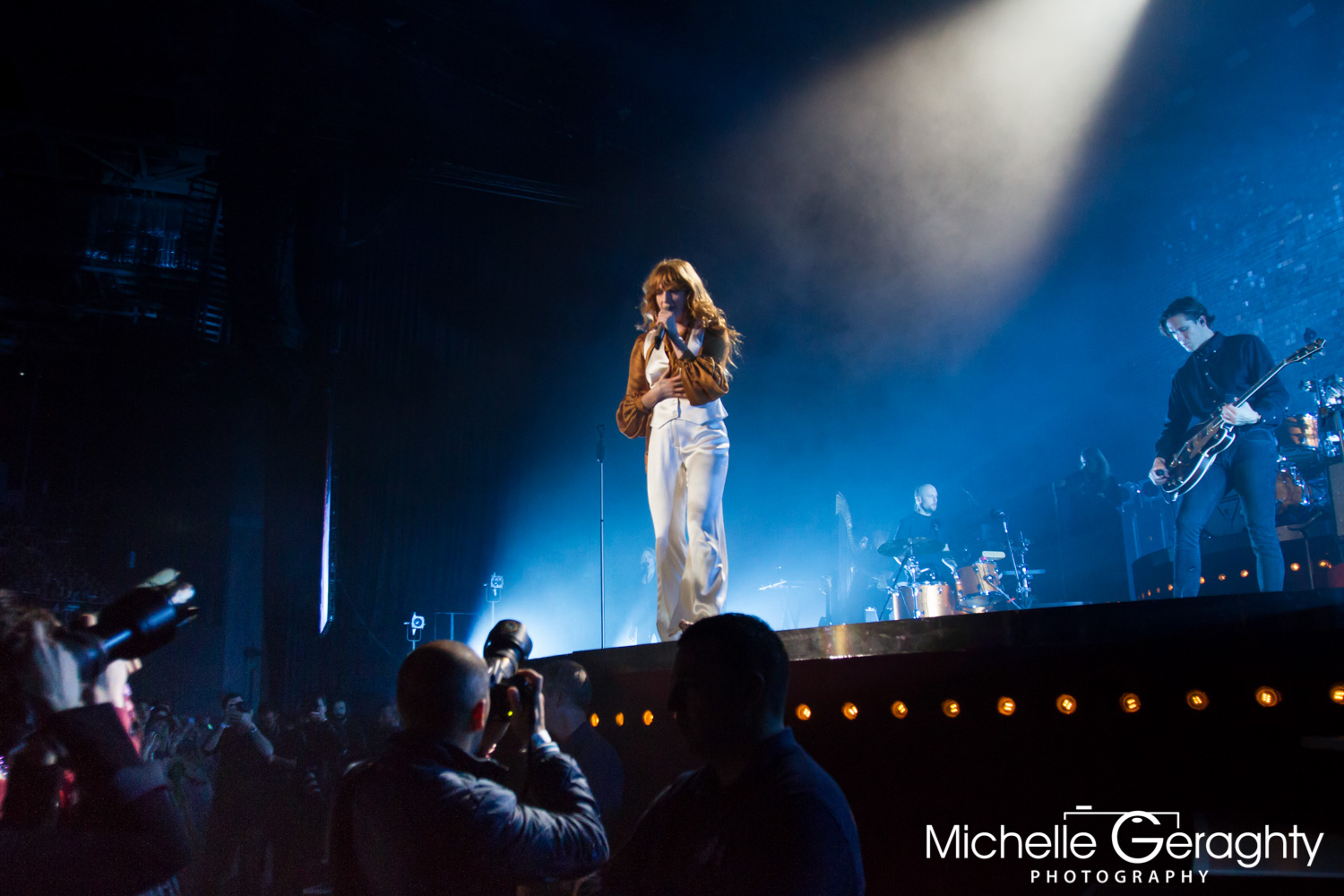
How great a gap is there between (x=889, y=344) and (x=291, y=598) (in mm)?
8593

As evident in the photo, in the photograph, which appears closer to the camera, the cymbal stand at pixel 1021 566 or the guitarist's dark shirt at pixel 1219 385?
the guitarist's dark shirt at pixel 1219 385

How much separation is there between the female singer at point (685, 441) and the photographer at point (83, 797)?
2.31m

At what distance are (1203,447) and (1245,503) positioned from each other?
0.77 meters

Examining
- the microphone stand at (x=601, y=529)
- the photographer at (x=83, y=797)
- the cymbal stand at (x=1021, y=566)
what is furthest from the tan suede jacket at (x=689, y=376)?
the cymbal stand at (x=1021, y=566)

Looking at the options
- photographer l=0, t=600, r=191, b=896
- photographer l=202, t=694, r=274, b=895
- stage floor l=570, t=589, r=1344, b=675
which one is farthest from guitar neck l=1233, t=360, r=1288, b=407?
photographer l=202, t=694, r=274, b=895

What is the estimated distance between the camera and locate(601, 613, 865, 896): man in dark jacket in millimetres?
1360

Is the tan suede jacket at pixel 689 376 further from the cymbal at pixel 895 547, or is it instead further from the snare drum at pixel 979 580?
Result: the cymbal at pixel 895 547

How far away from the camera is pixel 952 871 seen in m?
2.20

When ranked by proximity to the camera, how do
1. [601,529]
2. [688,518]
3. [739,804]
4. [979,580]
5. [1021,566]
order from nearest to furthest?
1. [739,804]
2. [688,518]
3. [601,529]
4. [979,580]
5. [1021,566]

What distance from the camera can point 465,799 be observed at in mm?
1802

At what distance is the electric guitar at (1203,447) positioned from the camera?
548 cm

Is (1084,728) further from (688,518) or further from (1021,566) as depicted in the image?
(1021,566)

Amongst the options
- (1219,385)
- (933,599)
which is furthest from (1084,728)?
(933,599)

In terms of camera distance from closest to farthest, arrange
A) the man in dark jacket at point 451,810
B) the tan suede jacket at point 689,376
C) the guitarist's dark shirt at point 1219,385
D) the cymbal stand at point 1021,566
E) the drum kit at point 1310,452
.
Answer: the man in dark jacket at point 451,810
the tan suede jacket at point 689,376
the guitarist's dark shirt at point 1219,385
the drum kit at point 1310,452
the cymbal stand at point 1021,566
